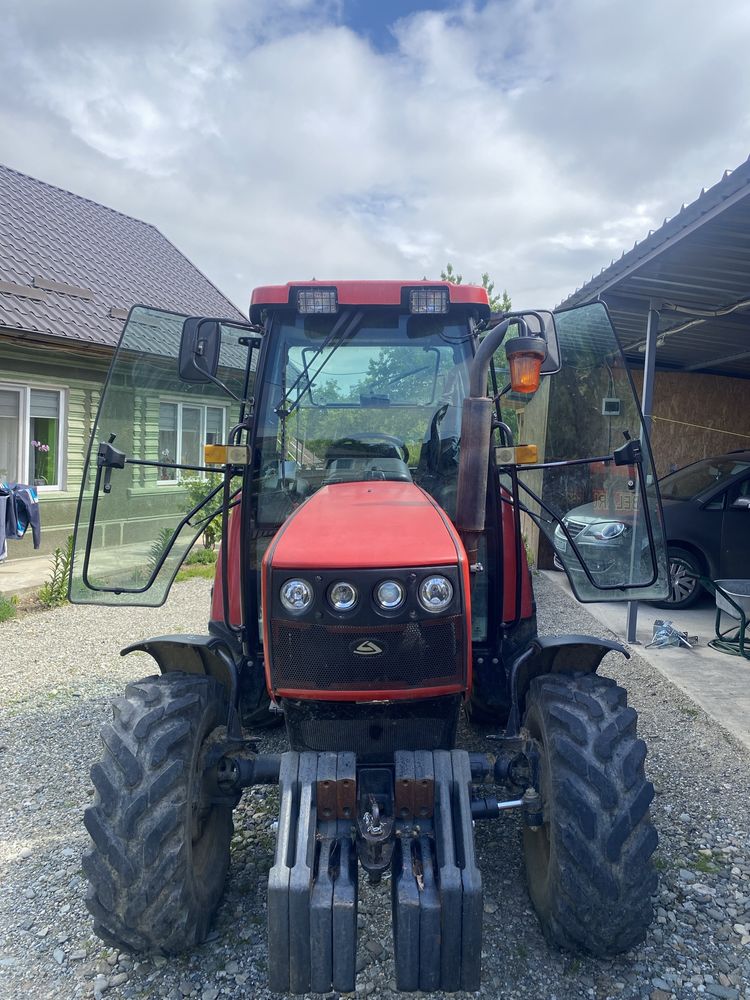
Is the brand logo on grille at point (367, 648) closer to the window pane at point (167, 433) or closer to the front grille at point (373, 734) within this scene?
the front grille at point (373, 734)

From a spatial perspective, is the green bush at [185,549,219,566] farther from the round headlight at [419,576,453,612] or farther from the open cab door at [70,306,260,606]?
the round headlight at [419,576,453,612]

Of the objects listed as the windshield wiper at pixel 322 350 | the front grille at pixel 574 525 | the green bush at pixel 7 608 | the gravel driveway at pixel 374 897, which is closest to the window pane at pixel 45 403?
the green bush at pixel 7 608

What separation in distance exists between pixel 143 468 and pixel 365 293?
1.51m

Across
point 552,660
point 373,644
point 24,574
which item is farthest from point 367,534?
point 24,574

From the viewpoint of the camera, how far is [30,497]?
26.9ft

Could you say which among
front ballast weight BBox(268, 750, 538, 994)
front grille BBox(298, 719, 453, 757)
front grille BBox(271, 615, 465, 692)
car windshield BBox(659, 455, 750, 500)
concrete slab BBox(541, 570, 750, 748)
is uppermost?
car windshield BBox(659, 455, 750, 500)

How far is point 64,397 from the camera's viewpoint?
10016mm

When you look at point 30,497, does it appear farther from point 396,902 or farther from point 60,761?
point 396,902

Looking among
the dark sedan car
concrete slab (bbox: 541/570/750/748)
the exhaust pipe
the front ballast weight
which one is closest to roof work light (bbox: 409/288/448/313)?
the exhaust pipe

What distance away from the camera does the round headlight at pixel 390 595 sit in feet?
7.19

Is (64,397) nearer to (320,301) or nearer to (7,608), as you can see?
(7,608)

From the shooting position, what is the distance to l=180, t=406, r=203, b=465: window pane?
4.34 meters

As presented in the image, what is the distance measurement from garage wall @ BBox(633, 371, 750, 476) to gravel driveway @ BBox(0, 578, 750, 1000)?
7590 mm

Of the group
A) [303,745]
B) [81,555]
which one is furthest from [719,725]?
[81,555]
